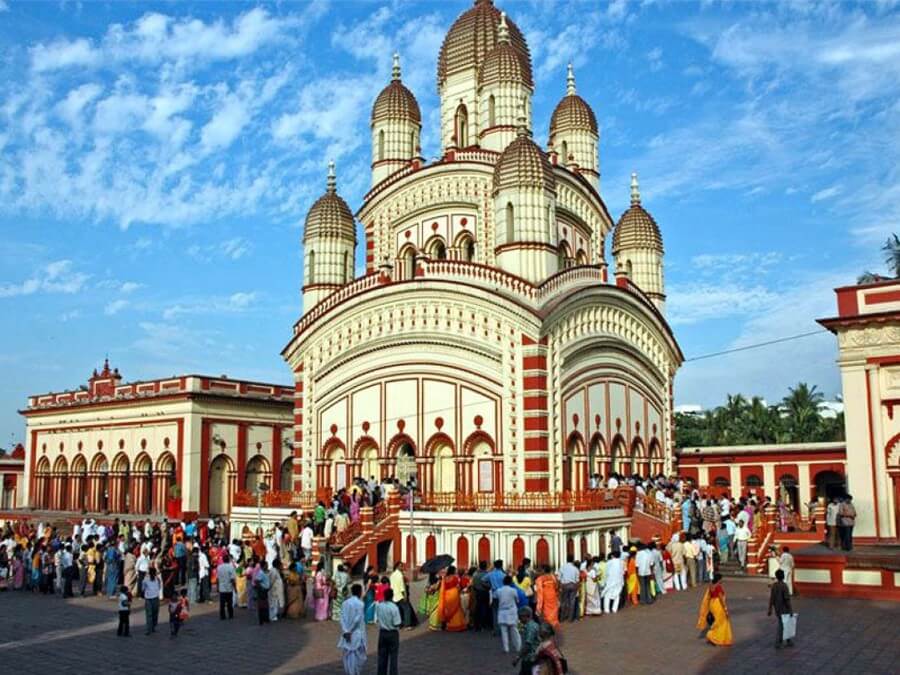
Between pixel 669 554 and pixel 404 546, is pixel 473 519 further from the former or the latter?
pixel 669 554

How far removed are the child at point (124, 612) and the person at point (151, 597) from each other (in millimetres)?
342

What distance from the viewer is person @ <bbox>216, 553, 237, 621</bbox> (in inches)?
766

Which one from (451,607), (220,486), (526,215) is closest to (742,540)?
(451,607)

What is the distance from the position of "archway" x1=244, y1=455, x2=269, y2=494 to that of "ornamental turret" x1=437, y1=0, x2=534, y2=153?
16.7 m

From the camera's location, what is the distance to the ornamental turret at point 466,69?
35375 millimetres

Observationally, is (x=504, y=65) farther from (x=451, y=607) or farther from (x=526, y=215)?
(x=451, y=607)

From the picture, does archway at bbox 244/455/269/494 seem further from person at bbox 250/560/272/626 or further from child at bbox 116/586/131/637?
child at bbox 116/586/131/637

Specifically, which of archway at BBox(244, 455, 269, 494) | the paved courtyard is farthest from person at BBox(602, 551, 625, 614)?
archway at BBox(244, 455, 269, 494)

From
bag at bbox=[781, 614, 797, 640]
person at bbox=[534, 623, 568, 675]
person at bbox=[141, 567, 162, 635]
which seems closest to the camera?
person at bbox=[534, 623, 568, 675]

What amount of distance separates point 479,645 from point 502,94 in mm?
21784

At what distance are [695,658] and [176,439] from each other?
29.9 meters

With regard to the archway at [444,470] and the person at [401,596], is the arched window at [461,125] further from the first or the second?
the person at [401,596]

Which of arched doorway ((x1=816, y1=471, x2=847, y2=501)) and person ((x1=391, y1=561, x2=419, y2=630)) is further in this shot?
arched doorway ((x1=816, y1=471, x2=847, y2=501))

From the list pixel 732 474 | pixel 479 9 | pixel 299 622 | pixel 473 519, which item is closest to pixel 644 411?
pixel 732 474
